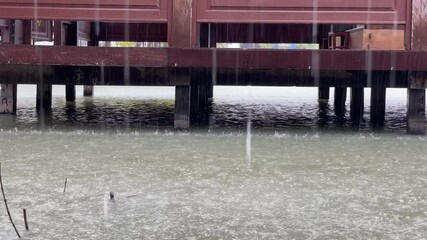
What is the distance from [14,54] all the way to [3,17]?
0.67m

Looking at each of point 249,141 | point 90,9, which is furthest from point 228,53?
point 90,9

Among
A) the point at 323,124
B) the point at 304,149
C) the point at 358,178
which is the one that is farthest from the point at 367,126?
the point at 358,178

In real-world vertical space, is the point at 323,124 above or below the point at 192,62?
below

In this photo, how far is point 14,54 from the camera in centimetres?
900

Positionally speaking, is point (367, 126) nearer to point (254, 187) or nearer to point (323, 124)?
point (323, 124)

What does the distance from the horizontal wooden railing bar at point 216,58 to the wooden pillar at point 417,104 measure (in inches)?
13.9

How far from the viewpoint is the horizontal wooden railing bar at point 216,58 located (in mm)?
8875

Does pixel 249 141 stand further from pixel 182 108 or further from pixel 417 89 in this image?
pixel 417 89

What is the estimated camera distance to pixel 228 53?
892 cm

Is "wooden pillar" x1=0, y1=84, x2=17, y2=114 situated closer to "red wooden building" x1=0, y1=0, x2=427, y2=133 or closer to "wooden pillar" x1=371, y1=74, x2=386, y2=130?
"red wooden building" x1=0, y1=0, x2=427, y2=133

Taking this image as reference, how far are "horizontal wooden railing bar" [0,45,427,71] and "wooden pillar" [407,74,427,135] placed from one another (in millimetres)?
352

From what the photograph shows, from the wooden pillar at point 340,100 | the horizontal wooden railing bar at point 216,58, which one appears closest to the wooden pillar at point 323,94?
the wooden pillar at point 340,100

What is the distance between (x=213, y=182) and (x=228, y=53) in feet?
13.2

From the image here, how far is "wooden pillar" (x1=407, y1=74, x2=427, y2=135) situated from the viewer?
9.14 meters
